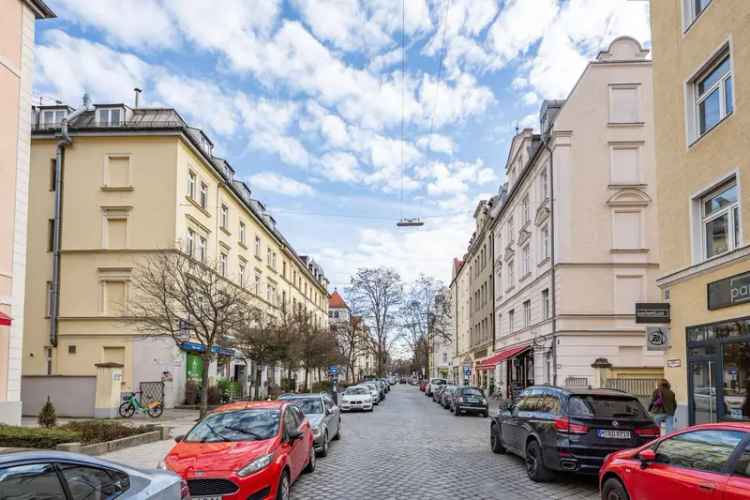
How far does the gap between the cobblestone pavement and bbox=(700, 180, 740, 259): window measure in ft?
19.2

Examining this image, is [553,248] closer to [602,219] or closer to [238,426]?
[602,219]

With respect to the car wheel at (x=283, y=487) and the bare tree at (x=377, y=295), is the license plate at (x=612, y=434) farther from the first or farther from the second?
the bare tree at (x=377, y=295)

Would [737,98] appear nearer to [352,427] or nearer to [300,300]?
[352,427]

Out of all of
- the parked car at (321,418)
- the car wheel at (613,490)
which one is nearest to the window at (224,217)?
the parked car at (321,418)

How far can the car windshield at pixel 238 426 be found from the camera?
946cm

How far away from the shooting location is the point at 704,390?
1366cm

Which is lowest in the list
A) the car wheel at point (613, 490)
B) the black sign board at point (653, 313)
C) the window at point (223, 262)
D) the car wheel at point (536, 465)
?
the car wheel at point (536, 465)

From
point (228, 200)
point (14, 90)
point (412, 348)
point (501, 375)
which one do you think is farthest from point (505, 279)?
point (412, 348)

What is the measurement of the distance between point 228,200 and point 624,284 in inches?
892

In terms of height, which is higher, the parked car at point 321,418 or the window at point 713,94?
the window at point 713,94

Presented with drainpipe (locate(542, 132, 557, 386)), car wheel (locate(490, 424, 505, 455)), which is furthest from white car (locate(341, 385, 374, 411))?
car wheel (locate(490, 424, 505, 455))

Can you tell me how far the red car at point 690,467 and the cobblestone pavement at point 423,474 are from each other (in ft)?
8.30

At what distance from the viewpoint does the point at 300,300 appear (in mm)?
64438

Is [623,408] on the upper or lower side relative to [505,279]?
lower
